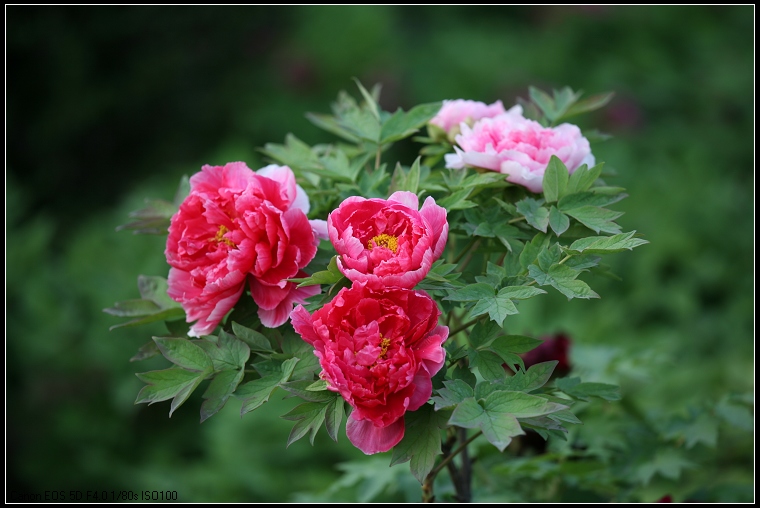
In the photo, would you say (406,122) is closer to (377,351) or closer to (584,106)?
(584,106)

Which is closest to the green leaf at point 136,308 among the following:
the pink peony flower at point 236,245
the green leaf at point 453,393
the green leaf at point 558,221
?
the pink peony flower at point 236,245

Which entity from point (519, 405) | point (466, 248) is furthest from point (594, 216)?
point (519, 405)

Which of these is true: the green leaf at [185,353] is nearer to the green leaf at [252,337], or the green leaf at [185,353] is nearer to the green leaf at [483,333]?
the green leaf at [252,337]

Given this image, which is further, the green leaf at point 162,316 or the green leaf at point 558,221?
the green leaf at point 162,316

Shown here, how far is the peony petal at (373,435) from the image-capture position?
79cm

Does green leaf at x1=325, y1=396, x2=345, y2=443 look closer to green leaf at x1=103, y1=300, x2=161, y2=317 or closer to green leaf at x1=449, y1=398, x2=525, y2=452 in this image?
green leaf at x1=449, y1=398, x2=525, y2=452

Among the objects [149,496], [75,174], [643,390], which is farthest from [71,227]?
[643,390]

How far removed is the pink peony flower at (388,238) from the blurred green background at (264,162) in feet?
2.13

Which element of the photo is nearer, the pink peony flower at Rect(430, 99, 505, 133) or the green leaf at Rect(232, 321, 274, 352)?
the green leaf at Rect(232, 321, 274, 352)

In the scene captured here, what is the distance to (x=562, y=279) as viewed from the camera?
0.81m

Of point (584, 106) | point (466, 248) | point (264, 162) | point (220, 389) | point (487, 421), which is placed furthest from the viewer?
point (264, 162)

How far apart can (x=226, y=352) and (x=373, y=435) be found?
0.22 metres

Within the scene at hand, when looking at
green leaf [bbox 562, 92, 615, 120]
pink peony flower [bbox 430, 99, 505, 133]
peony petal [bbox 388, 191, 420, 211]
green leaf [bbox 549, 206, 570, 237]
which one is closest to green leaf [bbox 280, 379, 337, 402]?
peony petal [bbox 388, 191, 420, 211]

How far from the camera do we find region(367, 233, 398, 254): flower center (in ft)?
2.65
